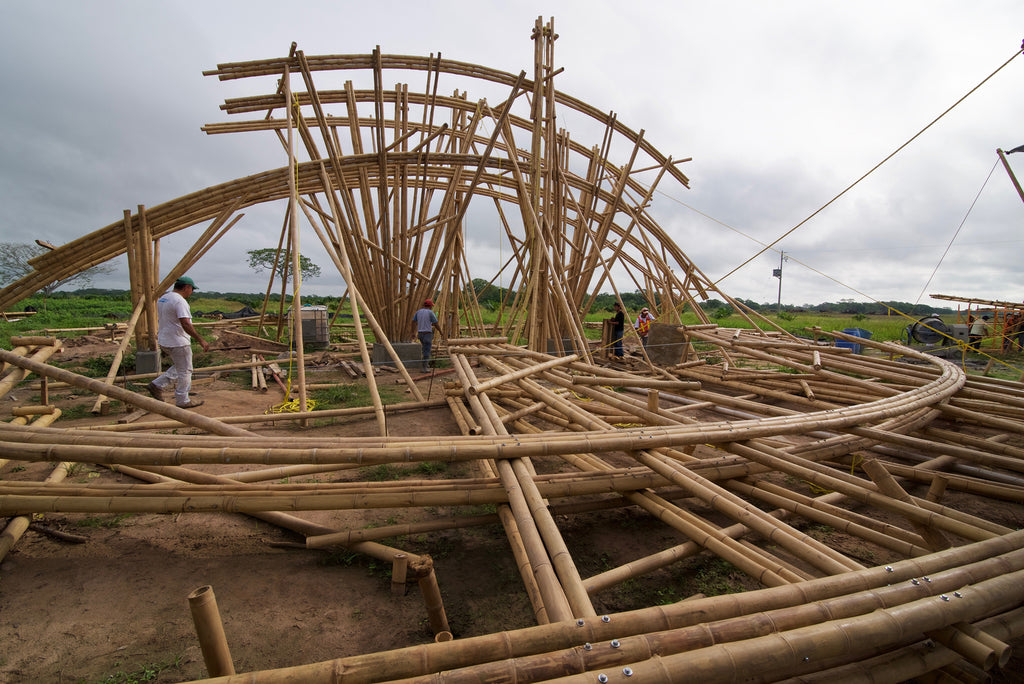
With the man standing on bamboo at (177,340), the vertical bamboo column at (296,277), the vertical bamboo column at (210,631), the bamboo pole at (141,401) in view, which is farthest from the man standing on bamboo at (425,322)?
the vertical bamboo column at (210,631)

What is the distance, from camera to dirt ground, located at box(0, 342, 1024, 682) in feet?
6.33

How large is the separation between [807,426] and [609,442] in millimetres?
1446

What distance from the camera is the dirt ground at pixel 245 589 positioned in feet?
6.33

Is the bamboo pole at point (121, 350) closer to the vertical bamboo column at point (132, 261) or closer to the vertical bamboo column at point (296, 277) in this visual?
the vertical bamboo column at point (132, 261)

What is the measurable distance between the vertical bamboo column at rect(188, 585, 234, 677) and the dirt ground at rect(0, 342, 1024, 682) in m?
0.75

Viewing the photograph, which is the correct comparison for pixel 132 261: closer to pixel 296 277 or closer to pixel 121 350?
pixel 121 350

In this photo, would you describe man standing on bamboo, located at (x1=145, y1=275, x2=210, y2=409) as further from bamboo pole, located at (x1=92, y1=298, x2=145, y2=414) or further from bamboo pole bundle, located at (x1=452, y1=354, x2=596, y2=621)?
bamboo pole bundle, located at (x1=452, y1=354, x2=596, y2=621)

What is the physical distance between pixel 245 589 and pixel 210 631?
4.46ft

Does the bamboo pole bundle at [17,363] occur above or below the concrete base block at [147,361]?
above

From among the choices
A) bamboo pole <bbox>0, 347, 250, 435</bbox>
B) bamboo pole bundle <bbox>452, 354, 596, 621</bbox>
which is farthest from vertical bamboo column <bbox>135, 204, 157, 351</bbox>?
bamboo pole bundle <bbox>452, 354, 596, 621</bbox>

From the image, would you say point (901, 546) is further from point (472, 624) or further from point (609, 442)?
point (472, 624)

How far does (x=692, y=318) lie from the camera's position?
22938 mm

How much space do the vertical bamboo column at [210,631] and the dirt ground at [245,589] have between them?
0.75m

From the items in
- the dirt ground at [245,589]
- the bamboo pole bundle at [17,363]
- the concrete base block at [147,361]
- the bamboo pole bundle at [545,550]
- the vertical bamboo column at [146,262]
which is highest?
the vertical bamboo column at [146,262]
